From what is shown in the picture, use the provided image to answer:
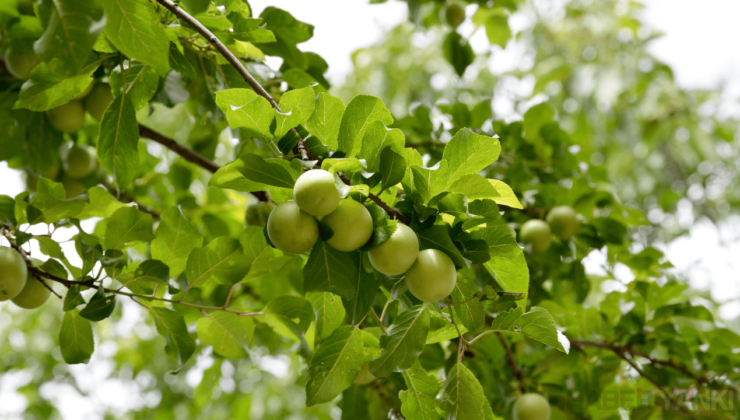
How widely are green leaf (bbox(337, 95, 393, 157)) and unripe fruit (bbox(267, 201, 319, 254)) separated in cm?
15

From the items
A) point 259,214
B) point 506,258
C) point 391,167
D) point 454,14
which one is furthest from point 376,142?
point 454,14

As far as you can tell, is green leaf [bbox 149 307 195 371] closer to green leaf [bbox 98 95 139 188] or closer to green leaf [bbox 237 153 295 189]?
green leaf [bbox 98 95 139 188]

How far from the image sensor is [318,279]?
84 cm

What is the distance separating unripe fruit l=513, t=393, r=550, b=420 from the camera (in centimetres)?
148

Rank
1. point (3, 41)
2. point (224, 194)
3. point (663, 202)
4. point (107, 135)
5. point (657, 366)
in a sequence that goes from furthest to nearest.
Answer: point (663, 202) → point (224, 194) → point (657, 366) → point (3, 41) → point (107, 135)

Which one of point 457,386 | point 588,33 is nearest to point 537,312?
point 457,386

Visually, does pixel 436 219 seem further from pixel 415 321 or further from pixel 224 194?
pixel 224 194

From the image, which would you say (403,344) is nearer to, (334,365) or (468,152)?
(334,365)

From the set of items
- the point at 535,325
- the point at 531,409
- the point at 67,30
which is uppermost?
the point at 67,30

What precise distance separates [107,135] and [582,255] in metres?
1.62

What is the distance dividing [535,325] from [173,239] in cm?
77

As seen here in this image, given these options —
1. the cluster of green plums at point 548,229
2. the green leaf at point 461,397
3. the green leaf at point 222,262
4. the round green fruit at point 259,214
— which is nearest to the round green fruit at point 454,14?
the cluster of green plums at point 548,229

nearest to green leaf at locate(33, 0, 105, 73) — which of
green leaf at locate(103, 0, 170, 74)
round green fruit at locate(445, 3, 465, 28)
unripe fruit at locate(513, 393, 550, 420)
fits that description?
green leaf at locate(103, 0, 170, 74)

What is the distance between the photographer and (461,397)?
2.98 ft
